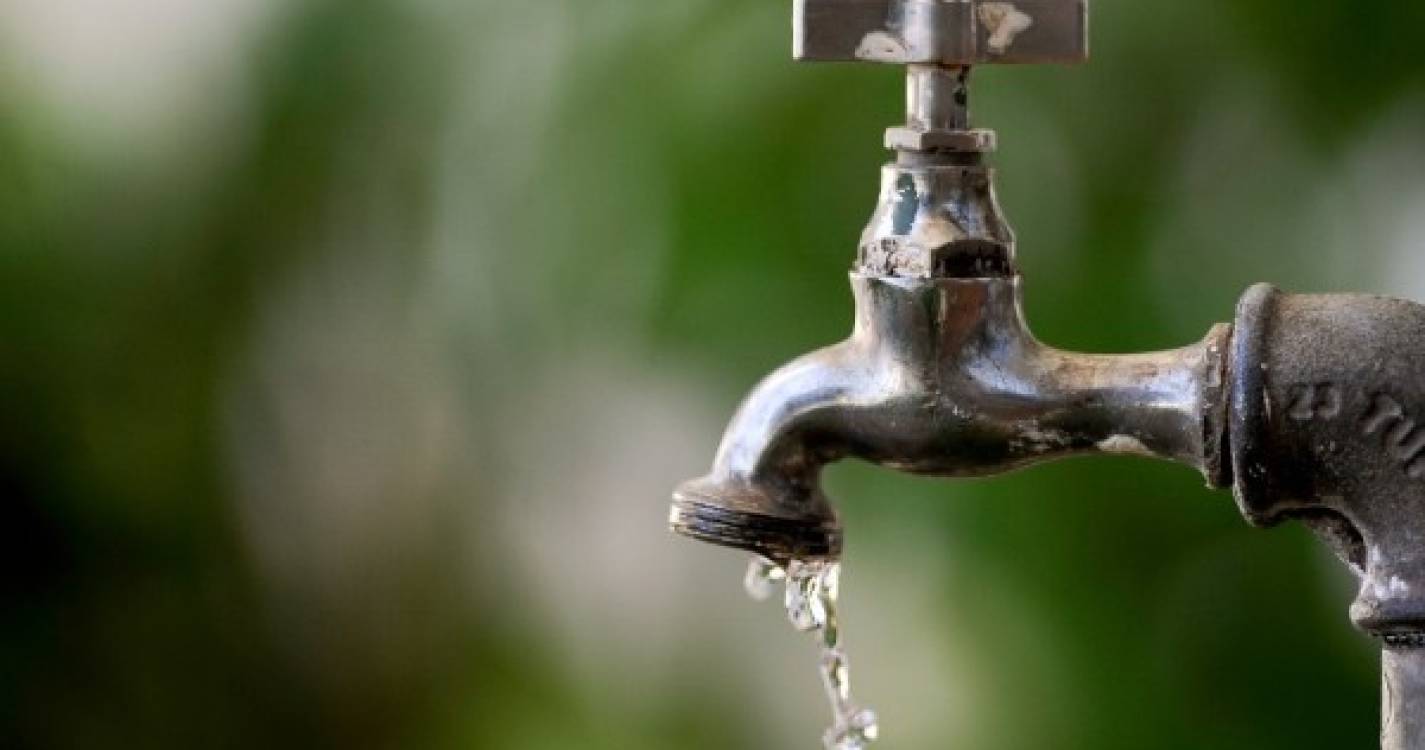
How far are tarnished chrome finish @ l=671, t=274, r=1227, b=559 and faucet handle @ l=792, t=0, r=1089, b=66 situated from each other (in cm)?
8

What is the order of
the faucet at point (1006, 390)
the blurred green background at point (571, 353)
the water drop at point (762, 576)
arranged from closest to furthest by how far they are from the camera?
the faucet at point (1006, 390) < the water drop at point (762, 576) < the blurred green background at point (571, 353)

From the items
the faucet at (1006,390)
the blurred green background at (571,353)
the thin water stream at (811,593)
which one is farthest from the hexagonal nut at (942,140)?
the blurred green background at (571,353)

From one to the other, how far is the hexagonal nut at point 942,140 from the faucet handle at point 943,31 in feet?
0.08

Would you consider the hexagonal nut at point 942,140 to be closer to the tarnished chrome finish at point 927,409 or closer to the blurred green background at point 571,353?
the tarnished chrome finish at point 927,409

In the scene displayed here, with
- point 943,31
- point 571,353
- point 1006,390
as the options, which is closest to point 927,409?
point 1006,390

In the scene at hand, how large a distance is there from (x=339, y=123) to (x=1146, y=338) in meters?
0.67

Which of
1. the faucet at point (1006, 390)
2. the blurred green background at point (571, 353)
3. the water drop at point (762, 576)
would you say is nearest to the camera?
the faucet at point (1006, 390)

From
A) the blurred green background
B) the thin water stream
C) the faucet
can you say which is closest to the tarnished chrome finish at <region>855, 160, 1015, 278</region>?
the faucet

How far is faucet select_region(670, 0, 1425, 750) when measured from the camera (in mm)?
742

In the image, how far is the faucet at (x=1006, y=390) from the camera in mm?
742

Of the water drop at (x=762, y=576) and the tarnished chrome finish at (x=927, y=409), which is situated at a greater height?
the tarnished chrome finish at (x=927, y=409)

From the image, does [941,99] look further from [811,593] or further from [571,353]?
[571,353]

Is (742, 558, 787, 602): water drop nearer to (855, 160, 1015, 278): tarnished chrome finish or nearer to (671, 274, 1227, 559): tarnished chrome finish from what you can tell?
(671, 274, 1227, 559): tarnished chrome finish

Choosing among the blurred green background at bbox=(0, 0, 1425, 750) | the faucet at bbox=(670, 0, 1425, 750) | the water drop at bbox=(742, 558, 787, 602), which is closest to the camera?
the faucet at bbox=(670, 0, 1425, 750)
